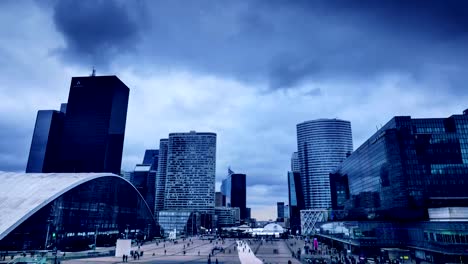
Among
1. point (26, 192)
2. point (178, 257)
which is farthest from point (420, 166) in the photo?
point (26, 192)

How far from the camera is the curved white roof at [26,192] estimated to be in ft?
221

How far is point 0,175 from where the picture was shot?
92000 millimetres

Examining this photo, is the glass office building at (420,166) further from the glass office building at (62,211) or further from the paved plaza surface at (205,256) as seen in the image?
the glass office building at (62,211)

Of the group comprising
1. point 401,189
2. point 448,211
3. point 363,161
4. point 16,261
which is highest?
point 363,161

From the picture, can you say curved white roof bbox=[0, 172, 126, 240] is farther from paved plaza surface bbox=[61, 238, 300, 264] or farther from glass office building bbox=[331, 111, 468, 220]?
glass office building bbox=[331, 111, 468, 220]

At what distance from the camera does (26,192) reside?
77000 millimetres

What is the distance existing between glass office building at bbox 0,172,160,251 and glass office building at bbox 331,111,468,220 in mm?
77457

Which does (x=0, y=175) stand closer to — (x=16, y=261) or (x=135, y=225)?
(x=135, y=225)


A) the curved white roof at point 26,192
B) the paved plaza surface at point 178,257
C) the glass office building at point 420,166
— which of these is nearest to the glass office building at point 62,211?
the curved white roof at point 26,192

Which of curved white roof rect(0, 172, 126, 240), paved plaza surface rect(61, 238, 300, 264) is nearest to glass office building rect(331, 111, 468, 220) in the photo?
paved plaza surface rect(61, 238, 300, 264)

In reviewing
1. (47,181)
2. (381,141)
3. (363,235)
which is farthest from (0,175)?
(381,141)

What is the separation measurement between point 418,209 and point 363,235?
48.7 feet

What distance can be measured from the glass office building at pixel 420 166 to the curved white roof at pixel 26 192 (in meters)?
79.8

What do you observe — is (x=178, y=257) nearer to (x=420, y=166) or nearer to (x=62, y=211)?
(x=62, y=211)
